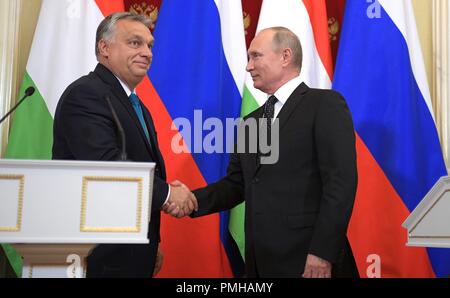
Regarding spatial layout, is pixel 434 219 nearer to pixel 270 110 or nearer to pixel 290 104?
pixel 290 104

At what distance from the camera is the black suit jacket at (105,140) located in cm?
266

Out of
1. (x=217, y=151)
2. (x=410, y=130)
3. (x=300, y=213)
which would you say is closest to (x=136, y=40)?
(x=217, y=151)

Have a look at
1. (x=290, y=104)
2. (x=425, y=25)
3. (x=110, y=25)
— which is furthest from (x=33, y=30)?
(x=425, y=25)

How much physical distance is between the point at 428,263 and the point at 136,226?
2202 millimetres

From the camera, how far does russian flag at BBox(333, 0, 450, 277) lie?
12.0ft

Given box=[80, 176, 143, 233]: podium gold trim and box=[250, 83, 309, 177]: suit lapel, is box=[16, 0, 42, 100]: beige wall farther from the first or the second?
box=[80, 176, 143, 233]: podium gold trim

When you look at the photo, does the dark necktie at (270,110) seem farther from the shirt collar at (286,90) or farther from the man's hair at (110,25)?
the man's hair at (110,25)

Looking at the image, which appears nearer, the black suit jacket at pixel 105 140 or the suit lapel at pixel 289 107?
the black suit jacket at pixel 105 140

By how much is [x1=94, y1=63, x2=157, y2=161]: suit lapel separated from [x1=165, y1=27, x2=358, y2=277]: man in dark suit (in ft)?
1.36

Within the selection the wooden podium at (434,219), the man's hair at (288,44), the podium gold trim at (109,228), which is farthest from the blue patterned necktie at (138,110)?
the wooden podium at (434,219)

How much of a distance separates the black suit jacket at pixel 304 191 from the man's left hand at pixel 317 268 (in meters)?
0.03

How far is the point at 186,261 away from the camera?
3586 mm

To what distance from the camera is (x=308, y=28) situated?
386cm
